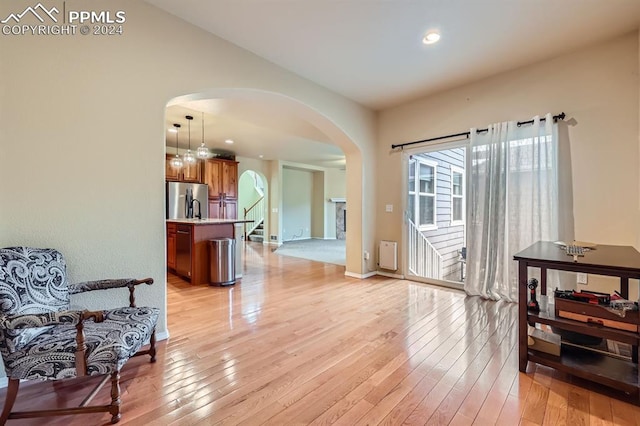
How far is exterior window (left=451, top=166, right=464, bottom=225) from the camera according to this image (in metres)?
5.96

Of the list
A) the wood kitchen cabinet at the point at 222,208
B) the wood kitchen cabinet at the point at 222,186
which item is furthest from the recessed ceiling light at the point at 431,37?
the wood kitchen cabinet at the point at 222,208

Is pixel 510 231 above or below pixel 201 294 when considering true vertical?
above

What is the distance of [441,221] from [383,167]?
186cm

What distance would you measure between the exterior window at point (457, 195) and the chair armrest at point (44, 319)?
6104 mm

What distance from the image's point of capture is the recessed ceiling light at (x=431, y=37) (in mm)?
2650

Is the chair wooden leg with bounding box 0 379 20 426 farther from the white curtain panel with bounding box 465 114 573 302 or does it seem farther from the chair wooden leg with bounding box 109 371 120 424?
the white curtain panel with bounding box 465 114 573 302

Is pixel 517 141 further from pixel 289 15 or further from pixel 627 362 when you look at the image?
pixel 289 15

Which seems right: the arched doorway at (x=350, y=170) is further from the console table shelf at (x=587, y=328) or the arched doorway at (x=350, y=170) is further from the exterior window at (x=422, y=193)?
the console table shelf at (x=587, y=328)

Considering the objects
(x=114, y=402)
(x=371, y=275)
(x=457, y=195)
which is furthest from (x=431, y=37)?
(x=457, y=195)

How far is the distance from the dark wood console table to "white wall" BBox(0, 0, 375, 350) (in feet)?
9.16

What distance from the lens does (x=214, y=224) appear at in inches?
172

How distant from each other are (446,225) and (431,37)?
13.0 ft

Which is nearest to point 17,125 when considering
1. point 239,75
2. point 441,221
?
point 239,75

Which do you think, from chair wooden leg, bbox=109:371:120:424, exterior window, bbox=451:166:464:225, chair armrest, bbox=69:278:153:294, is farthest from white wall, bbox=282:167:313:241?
chair wooden leg, bbox=109:371:120:424
